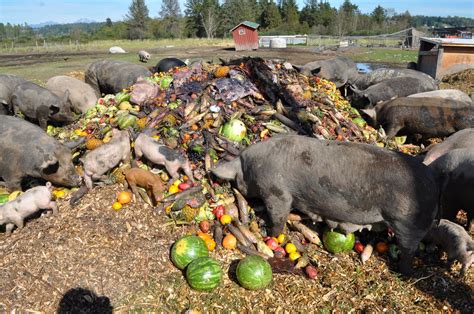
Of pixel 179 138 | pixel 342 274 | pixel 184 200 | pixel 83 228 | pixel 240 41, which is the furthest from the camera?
pixel 240 41

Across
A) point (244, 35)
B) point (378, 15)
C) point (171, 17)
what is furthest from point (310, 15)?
point (244, 35)

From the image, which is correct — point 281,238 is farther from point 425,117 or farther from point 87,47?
point 87,47

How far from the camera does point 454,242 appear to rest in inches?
222

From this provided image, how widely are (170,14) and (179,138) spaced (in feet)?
318

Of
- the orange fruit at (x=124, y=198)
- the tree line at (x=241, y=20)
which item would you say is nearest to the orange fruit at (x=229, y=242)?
the orange fruit at (x=124, y=198)

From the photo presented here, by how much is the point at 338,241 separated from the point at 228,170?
230 centimetres

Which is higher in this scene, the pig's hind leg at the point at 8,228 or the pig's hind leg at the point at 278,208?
the pig's hind leg at the point at 278,208

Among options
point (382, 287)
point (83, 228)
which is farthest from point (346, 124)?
point (83, 228)

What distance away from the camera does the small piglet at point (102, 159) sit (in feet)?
23.6

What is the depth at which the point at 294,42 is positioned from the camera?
182ft

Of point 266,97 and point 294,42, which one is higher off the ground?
point 294,42

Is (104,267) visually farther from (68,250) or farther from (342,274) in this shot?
(342,274)

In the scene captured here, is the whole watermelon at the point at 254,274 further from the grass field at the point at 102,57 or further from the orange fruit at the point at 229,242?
the grass field at the point at 102,57

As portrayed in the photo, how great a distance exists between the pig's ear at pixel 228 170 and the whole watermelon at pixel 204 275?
175 cm
